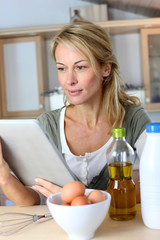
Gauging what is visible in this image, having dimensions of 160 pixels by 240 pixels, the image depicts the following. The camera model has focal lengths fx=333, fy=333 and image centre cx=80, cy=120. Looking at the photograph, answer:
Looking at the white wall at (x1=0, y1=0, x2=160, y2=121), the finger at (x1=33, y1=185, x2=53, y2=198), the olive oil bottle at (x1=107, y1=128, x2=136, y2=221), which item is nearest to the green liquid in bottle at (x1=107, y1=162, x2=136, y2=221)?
the olive oil bottle at (x1=107, y1=128, x2=136, y2=221)

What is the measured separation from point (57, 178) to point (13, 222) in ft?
0.65

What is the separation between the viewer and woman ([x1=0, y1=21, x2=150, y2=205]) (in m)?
1.47

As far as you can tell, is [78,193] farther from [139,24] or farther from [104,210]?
[139,24]

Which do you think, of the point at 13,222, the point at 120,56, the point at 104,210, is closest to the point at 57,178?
the point at 13,222

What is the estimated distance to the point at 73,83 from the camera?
146cm

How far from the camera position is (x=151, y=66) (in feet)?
11.8

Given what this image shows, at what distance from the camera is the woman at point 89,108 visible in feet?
4.83

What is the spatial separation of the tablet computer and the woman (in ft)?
1.44

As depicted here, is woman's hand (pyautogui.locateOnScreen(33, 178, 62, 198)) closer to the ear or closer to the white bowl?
the white bowl

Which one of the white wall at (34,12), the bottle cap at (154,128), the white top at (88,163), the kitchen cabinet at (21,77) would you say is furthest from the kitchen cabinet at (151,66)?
the bottle cap at (154,128)

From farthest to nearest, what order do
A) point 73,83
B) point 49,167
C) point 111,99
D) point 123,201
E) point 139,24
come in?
point 139,24 < point 111,99 < point 73,83 < point 49,167 < point 123,201

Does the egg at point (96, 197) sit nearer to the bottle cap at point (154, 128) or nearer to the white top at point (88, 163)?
Result: the bottle cap at point (154, 128)

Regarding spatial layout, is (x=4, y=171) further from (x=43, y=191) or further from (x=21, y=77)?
(x=21, y=77)

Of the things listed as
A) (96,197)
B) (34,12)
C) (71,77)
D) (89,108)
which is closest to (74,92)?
(71,77)
